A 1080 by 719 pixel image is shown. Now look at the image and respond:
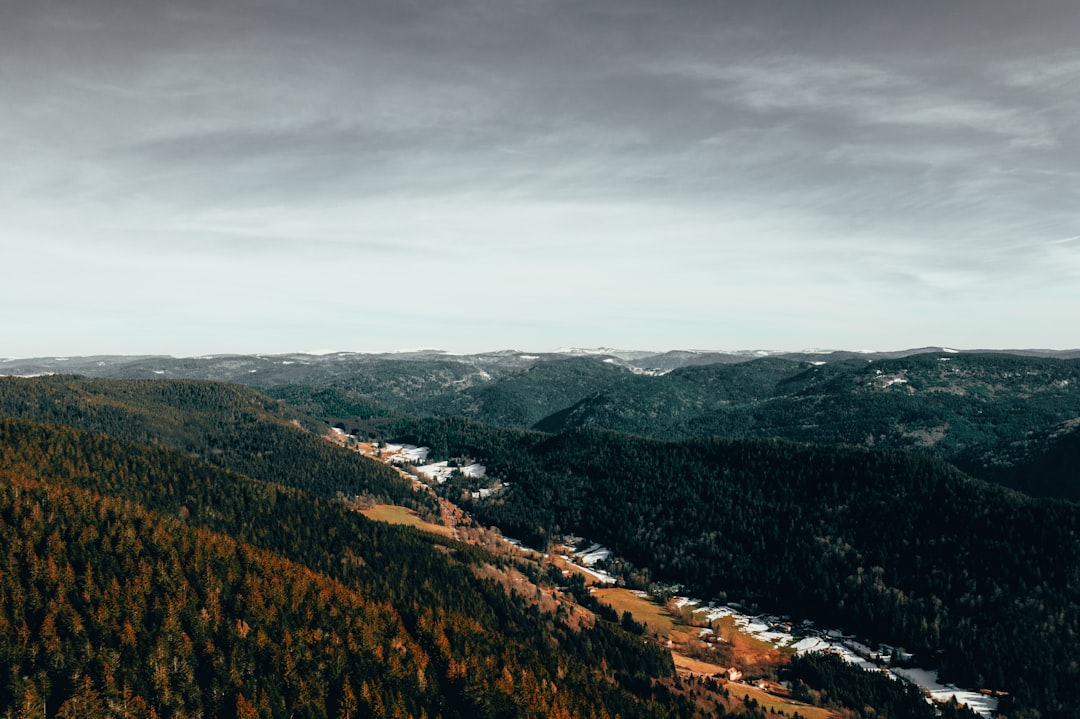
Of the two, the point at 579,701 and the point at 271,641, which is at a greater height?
the point at 271,641

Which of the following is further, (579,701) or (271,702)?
(579,701)

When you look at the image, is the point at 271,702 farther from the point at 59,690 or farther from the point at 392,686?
the point at 59,690

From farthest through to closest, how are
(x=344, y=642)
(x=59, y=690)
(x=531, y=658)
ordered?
(x=531, y=658), (x=344, y=642), (x=59, y=690)

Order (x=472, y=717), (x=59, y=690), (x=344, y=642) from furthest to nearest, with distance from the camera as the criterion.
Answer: (x=344, y=642)
(x=472, y=717)
(x=59, y=690)


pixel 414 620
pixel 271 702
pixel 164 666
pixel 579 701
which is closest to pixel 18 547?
pixel 164 666

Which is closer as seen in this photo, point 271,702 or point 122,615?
point 271,702

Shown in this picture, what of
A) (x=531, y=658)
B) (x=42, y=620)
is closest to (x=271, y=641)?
(x=42, y=620)

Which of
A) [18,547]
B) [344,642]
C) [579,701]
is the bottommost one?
[579,701]

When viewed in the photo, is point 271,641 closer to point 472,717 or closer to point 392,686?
point 392,686

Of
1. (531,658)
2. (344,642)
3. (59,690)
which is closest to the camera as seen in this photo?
(59,690)
